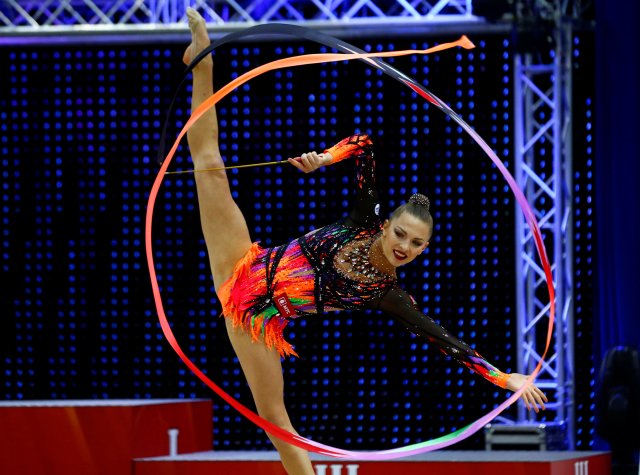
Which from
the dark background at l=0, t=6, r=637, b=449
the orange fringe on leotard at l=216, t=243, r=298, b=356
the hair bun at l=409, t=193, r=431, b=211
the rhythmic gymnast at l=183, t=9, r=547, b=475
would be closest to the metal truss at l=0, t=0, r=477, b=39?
the dark background at l=0, t=6, r=637, b=449

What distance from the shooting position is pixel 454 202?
7348 mm

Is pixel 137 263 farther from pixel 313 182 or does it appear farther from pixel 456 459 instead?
pixel 456 459

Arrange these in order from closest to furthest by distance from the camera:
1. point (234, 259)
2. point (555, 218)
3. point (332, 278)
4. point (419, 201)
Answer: point (419, 201), point (332, 278), point (234, 259), point (555, 218)

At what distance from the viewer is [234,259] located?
171 inches

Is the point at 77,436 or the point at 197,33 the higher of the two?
the point at 197,33

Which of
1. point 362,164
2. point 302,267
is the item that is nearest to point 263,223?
point 302,267

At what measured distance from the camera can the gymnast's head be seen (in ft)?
12.8

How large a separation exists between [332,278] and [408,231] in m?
0.36

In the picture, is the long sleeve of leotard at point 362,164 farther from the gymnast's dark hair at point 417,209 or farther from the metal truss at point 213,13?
the metal truss at point 213,13

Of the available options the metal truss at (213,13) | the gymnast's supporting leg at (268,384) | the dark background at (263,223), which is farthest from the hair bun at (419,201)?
the dark background at (263,223)

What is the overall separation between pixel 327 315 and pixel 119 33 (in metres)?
2.27

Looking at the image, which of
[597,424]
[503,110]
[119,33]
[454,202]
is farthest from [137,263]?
[597,424]

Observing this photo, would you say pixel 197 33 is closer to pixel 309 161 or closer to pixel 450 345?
pixel 309 161

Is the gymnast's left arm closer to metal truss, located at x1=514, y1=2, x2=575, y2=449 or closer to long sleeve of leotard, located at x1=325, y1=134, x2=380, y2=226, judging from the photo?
long sleeve of leotard, located at x1=325, y1=134, x2=380, y2=226
